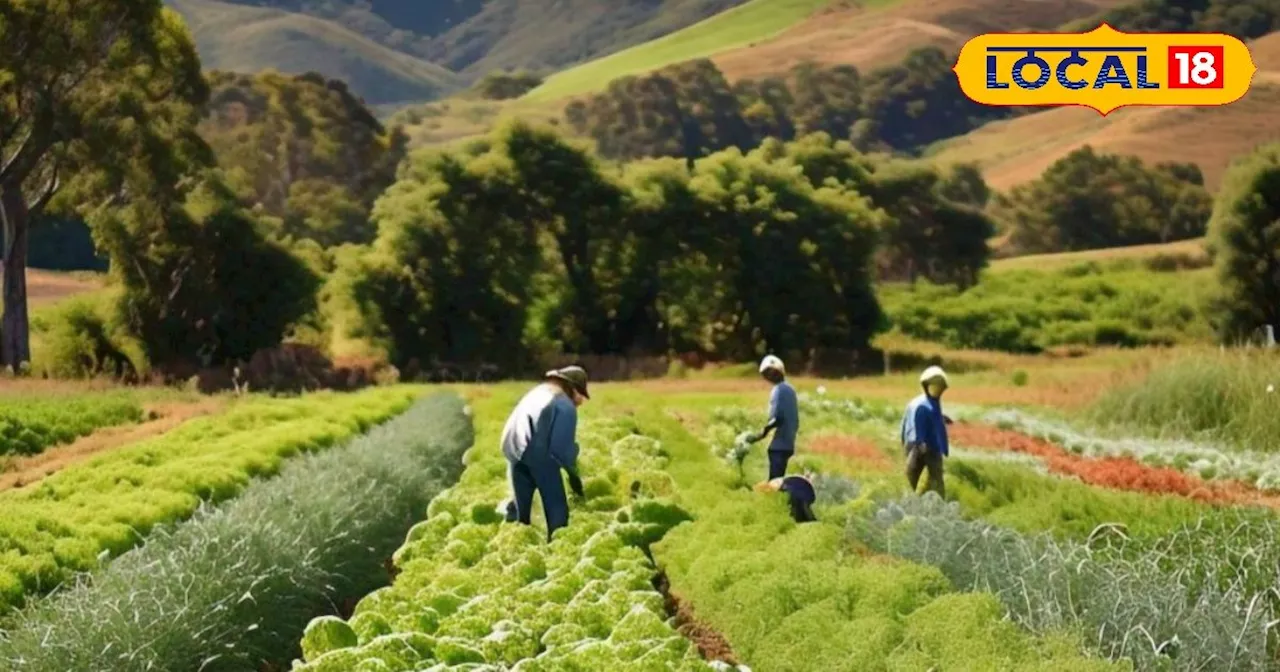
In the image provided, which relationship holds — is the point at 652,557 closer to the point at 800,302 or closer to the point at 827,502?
the point at 827,502

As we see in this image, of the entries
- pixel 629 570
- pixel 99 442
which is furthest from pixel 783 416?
pixel 99 442

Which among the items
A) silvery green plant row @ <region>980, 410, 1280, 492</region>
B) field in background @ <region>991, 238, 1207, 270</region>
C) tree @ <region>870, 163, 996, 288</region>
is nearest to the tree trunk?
silvery green plant row @ <region>980, 410, 1280, 492</region>

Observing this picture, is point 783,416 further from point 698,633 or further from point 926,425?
point 698,633

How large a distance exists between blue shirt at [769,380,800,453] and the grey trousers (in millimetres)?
1251

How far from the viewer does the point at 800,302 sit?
2005 inches

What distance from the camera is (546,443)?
38.9 ft

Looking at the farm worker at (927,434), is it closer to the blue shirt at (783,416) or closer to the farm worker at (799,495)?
the blue shirt at (783,416)

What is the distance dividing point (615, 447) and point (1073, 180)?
8440 cm

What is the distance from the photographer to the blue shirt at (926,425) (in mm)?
13625

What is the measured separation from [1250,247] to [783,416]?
42281mm

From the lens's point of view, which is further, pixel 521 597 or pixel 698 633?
pixel 698 633

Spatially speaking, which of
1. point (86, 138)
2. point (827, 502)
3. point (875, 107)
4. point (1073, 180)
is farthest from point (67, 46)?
point (875, 107)

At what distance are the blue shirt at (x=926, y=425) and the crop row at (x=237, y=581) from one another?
17.0 ft

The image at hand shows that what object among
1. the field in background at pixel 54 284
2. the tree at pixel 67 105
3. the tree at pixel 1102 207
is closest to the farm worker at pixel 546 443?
the tree at pixel 67 105
